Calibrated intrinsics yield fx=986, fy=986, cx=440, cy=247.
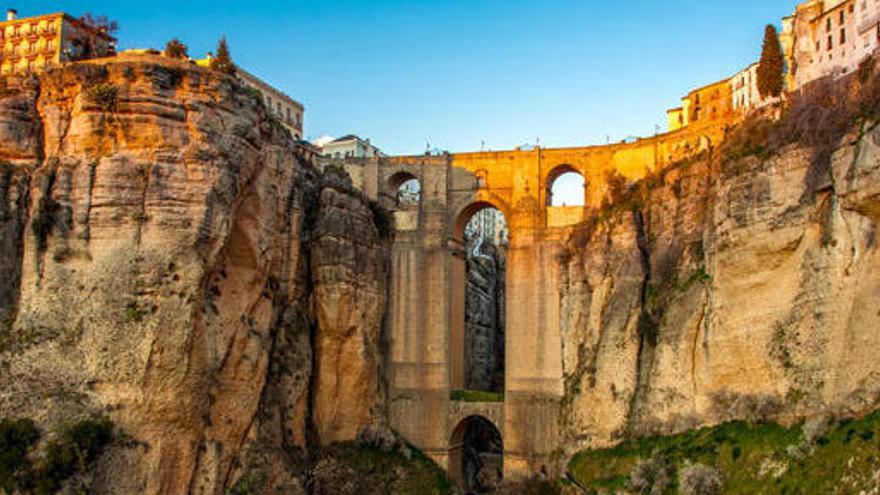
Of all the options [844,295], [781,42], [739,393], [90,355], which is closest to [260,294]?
[90,355]

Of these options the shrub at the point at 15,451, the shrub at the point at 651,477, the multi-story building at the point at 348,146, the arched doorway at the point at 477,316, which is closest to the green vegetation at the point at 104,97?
the shrub at the point at 15,451

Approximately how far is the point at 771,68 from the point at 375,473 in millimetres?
25127

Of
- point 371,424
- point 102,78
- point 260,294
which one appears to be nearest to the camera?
point 102,78

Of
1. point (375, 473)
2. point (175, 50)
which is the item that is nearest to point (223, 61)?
point (175, 50)

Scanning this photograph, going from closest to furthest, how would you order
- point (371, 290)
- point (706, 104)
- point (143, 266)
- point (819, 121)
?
point (819, 121) < point (143, 266) < point (371, 290) < point (706, 104)

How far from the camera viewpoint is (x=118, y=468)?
108 feet

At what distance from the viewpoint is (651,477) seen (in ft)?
122

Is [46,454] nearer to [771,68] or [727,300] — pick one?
[727,300]

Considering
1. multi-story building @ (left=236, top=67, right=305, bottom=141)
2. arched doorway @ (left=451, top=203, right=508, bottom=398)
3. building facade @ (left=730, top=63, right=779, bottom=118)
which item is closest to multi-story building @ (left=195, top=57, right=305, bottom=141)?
multi-story building @ (left=236, top=67, right=305, bottom=141)

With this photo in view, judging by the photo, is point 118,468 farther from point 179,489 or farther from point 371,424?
point 371,424

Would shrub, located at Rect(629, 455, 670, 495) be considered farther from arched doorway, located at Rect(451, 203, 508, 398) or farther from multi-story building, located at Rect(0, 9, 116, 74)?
multi-story building, located at Rect(0, 9, 116, 74)

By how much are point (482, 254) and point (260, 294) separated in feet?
94.1

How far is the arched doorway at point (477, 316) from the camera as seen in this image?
50.5m

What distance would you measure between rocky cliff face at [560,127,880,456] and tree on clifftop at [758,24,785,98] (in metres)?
4.33
